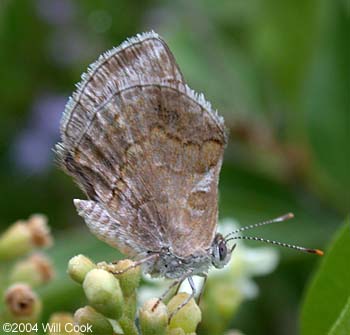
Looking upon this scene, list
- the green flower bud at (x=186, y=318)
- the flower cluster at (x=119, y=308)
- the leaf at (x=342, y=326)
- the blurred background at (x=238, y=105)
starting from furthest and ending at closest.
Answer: the blurred background at (x=238, y=105), the green flower bud at (x=186, y=318), the flower cluster at (x=119, y=308), the leaf at (x=342, y=326)

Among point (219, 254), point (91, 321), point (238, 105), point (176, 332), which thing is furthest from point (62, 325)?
point (238, 105)

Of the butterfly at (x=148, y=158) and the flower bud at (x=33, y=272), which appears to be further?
the flower bud at (x=33, y=272)

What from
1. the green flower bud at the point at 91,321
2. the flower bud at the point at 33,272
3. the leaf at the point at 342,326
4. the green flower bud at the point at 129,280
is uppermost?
the flower bud at the point at 33,272

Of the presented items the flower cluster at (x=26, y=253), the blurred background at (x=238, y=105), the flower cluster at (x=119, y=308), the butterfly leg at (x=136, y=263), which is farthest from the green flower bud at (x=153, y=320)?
the blurred background at (x=238, y=105)

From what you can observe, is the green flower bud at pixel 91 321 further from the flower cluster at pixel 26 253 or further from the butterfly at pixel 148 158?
the flower cluster at pixel 26 253

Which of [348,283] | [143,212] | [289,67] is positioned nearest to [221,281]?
[143,212]

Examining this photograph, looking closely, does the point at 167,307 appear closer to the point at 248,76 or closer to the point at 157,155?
the point at 157,155

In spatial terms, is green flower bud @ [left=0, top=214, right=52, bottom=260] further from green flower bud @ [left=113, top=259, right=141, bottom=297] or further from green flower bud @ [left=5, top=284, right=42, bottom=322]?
green flower bud @ [left=113, top=259, right=141, bottom=297]
